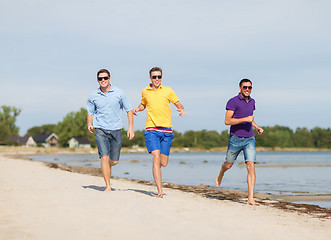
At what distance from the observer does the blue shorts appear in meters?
7.19

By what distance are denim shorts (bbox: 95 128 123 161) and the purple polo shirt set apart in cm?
231

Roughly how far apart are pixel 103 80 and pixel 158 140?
1.67 meters

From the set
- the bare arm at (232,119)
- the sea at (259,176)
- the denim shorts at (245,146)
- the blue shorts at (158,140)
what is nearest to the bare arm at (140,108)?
the blue shorts at (158,140)

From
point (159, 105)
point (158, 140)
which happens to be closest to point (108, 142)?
point (158, 140)

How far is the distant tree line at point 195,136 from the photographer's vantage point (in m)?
113

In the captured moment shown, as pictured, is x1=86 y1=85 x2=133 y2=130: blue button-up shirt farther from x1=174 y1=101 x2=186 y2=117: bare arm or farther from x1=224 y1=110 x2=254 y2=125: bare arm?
x1=224 y1=110 x2=254 y2=125: bare arm

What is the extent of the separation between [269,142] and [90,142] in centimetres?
5588

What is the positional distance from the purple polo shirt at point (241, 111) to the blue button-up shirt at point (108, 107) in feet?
6.82

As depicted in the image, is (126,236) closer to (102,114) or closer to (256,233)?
(256,233)

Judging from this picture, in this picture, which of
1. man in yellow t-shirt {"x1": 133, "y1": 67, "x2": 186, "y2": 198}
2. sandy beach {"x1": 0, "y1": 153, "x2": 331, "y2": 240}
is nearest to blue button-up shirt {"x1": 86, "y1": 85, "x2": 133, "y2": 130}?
man in yellow t-shirt {"x1": 133, "y1": 67, "x2": 186, "y2": 198}

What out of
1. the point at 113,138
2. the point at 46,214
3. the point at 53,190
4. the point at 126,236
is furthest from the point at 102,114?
the point at 126,236

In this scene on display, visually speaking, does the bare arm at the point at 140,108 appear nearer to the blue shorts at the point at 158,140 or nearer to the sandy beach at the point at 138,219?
the blue shorts at the point at 158,140

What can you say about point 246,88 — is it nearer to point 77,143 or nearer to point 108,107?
point 108,107

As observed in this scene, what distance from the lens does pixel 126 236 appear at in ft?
13.9
